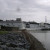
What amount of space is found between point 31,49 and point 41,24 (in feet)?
246

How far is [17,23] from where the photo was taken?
197 feet

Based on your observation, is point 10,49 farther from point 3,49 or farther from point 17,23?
point 17,23

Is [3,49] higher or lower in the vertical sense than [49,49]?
higher

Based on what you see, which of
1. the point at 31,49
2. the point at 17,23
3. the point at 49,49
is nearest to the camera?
the point at 31,49

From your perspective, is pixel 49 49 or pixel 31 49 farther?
pixel 49 49

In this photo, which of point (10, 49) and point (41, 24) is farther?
point (41, 24)

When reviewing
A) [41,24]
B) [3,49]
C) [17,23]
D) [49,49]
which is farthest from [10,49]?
[41,24]

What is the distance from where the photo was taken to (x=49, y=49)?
13.9 meters

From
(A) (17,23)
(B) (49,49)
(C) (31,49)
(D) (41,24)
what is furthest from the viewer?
(D) (41,24)

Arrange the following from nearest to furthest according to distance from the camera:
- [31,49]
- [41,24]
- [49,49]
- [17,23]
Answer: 1. [31,49]
2. [49,49]
3. [17,23]
4. [41,24]

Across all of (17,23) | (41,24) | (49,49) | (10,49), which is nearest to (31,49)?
(10,49)

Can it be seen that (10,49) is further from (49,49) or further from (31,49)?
(49,49)

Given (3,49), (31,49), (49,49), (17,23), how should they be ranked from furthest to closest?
(17,23) < (49,49) < (31,49) < (3,49)

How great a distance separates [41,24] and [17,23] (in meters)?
27.1
